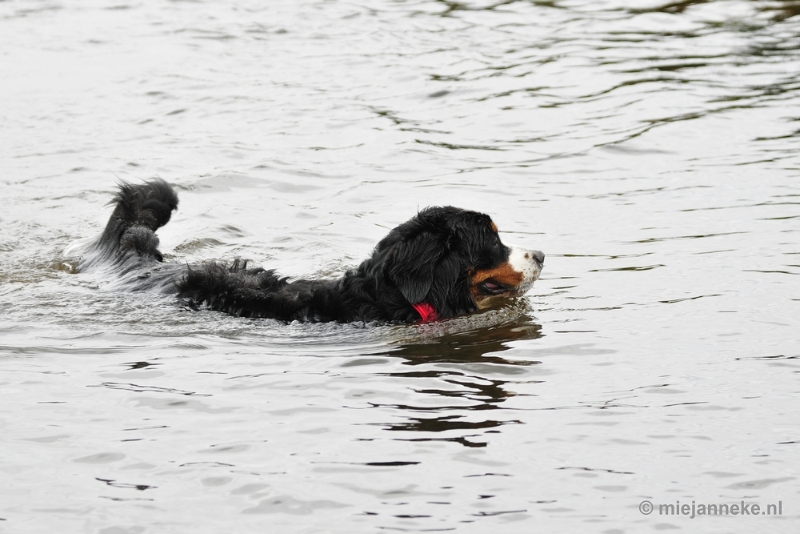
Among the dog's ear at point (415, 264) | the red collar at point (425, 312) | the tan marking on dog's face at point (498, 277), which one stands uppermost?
the dog's ear at point (415, 264)

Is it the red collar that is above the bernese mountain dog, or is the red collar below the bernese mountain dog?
below

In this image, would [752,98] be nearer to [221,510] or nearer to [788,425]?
[788,425]

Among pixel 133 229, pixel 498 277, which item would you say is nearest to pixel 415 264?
pixel 498 277

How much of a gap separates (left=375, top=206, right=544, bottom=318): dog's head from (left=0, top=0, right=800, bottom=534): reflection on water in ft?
0.76

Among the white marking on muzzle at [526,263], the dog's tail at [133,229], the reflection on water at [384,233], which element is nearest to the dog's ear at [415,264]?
the reflection on water at [384,233]

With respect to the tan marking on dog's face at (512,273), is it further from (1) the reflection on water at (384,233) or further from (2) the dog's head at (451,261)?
(1) the reflection on water at (384,233)

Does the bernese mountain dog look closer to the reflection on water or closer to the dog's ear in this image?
the dog's ear

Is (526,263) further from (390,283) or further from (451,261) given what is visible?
(390,283)

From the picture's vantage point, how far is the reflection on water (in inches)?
172

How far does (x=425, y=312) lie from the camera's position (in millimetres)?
6559

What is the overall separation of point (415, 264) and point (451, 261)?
9.8 inches

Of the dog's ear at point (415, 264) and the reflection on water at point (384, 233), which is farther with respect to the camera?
the dog's ear at point (415, 264)

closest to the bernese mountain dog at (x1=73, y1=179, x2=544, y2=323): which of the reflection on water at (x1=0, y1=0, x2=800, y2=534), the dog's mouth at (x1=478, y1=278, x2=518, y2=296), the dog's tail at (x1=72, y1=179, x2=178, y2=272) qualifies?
the dog's mouth at (x1=478, y1=278, x2=518, y2=296)

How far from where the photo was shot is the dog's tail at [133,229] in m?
7.43
